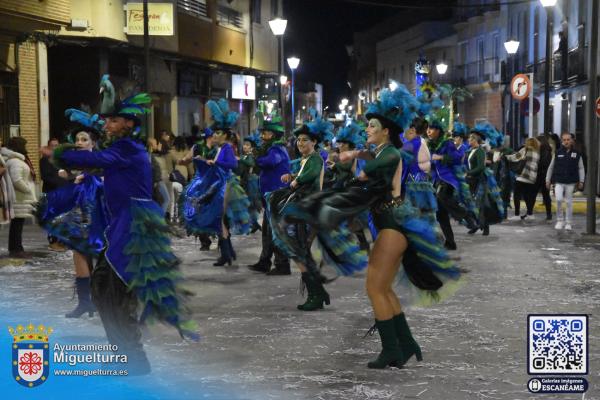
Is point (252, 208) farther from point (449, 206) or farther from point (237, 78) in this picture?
point (237, 78)

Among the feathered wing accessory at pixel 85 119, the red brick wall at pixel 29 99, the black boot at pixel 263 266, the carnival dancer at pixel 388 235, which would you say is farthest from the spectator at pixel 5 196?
the red brick wall at pixel 29 99

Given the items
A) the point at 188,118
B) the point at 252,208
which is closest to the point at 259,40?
the point at 188,118

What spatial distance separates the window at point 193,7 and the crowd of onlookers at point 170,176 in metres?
10.4

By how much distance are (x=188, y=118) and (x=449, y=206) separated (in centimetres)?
1902

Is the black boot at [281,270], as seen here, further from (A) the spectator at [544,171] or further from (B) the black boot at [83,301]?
(A) the spectator at [544,171]

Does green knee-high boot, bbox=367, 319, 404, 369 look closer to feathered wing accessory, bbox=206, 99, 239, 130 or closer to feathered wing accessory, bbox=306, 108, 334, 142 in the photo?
feathered wing accessory, bbox=306, 108, 334, 142

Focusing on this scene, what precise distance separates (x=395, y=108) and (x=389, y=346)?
5.87 ft

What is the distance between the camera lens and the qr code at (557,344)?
232 inches

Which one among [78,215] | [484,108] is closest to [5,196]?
[78,215]

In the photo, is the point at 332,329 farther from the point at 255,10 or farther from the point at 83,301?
the point at 255,10

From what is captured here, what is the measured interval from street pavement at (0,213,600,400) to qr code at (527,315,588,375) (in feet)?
1.11

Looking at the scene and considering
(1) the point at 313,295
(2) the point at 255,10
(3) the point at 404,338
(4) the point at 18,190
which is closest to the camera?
(3) the point at 404,338

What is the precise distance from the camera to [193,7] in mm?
30797

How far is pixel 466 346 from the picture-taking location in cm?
784
